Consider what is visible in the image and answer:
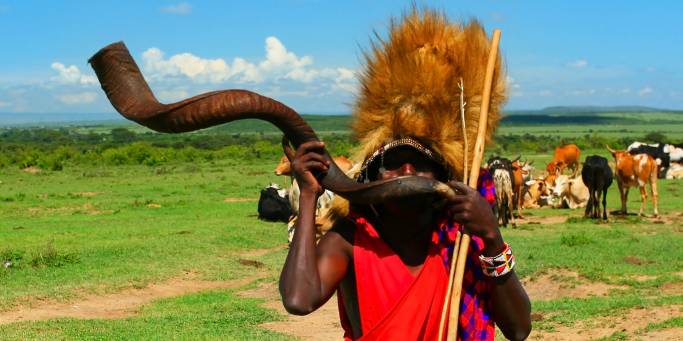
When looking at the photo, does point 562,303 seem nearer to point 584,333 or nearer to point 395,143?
point 584,333

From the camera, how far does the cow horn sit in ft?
7.79

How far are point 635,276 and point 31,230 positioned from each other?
10.9m

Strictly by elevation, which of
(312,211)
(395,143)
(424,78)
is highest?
(424,78)

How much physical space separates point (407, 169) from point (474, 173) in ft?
0.77

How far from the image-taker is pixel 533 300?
348 inches

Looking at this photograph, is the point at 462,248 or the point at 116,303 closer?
the point at 462,248

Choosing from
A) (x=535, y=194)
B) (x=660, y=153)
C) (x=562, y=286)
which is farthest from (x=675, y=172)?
(x=562, y=286)

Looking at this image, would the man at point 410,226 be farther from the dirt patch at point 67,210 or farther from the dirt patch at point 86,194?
A: the dirt patch at point 86,194

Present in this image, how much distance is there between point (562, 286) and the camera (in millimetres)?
9266

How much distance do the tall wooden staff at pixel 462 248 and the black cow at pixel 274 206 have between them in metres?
14.4

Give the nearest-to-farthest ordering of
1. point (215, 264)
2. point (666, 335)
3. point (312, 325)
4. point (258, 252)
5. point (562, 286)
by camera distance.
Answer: point (666, 335)
point (312, 325)
point (562, 286)
point (215, 264)
point (258, 252)

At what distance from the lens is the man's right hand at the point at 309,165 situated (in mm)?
2572

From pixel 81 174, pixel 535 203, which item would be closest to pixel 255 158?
pixel 81 174

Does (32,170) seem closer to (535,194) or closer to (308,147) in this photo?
(535,194)
